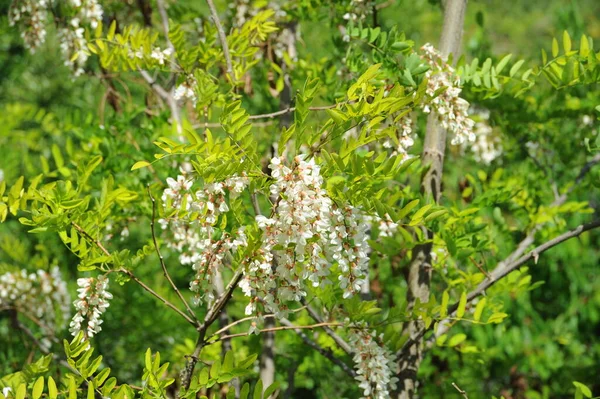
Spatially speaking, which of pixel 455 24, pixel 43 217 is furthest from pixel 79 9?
pixel 455 24

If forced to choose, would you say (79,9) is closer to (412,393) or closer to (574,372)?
(412,393)

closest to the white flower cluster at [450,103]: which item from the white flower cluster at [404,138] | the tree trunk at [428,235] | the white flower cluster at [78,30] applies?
the white flower cluster at [404,138]

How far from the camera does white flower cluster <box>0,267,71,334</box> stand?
2.38 meters

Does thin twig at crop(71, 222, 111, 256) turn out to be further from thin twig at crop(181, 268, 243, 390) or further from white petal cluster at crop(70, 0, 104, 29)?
white petal cluster at crop(70, 0, 104, 29)

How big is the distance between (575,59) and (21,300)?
199 cm

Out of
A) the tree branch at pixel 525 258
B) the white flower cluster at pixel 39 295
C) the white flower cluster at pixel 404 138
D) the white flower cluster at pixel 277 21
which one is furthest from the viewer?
the white flower cluster at pixel 39 295

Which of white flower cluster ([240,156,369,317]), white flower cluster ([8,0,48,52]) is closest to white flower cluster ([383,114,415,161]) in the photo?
white flower cluster ([240,156,369,317])

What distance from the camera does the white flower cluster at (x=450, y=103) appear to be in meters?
1.38

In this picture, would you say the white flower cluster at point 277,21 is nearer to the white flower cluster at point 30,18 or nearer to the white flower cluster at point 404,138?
the white flower cluster at point 30,18

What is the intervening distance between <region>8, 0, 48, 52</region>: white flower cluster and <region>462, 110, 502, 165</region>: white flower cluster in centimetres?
148

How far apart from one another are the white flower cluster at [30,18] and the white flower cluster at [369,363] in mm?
1342

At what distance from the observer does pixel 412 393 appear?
166 cm

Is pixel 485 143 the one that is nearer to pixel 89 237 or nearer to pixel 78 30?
pixel 78 30

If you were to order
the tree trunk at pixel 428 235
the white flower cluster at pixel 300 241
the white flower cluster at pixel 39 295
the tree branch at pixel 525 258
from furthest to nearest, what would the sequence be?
the white flower cluster at pixel 39 295
the tree trunk at pixel 428 235
the tree branch at pixel 525 258
the white flower cluster at pixel 300 241
